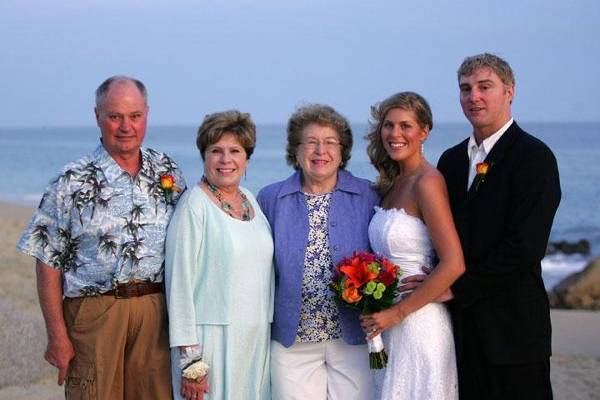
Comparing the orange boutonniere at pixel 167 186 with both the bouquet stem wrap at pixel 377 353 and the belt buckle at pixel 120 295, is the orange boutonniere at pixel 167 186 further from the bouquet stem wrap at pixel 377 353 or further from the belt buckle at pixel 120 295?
the bouquet stem wrap at pixel 377 353

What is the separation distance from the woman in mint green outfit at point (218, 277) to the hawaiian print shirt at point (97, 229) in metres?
0.15

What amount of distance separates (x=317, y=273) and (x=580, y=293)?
1076 cm

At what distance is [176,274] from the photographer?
15.6 ft

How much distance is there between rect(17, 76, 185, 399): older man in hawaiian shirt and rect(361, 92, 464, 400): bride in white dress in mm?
1342

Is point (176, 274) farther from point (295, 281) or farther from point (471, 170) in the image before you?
point (471, 170)

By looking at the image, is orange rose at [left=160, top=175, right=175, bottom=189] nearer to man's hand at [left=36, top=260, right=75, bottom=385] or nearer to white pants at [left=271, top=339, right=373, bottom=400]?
man's hand at [left=36, top=260, right=75, bottom=385]

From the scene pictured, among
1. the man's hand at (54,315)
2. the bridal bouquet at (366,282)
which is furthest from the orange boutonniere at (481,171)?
the man's hand at (54,315)

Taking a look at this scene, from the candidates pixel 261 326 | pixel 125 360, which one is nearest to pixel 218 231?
pixel 261 326

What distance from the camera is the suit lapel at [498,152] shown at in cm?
486

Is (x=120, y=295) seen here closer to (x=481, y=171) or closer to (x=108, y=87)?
(x=108, y=87)

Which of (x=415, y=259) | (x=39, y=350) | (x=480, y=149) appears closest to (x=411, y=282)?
(x=415, y=259)

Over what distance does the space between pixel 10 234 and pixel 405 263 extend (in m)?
17.2

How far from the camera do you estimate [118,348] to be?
4.83 m

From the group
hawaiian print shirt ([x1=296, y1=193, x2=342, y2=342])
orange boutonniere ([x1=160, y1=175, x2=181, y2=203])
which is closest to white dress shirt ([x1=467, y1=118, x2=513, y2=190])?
hawaiian print shirt ([x1=296, y1=193, x2=342, y2=342])
